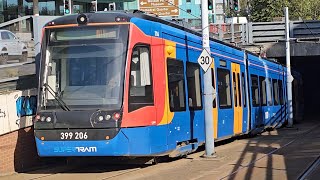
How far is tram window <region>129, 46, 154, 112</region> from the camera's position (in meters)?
11.0

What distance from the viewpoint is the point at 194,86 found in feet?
45.2

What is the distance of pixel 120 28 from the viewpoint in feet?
36.4

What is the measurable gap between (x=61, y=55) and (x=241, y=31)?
3193 cm

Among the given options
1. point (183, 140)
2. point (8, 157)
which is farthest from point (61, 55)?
point (183, 140)

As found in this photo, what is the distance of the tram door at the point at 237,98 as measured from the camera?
17522 millimetres

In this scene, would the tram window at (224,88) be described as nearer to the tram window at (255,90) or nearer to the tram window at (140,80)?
the tram window at (255,90)

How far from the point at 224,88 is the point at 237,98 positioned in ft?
5.20

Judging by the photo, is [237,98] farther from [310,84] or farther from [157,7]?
[310,84]

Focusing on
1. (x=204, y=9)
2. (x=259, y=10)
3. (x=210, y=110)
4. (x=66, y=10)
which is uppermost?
(x=259, y=10)

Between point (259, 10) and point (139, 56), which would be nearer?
point (139, 56)

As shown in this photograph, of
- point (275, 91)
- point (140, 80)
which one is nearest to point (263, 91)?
point (275, 91)

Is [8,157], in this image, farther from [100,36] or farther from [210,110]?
[210,110]

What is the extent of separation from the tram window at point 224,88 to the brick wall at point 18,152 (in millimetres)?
5901

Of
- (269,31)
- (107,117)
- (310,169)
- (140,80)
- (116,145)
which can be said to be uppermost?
(269,31)
